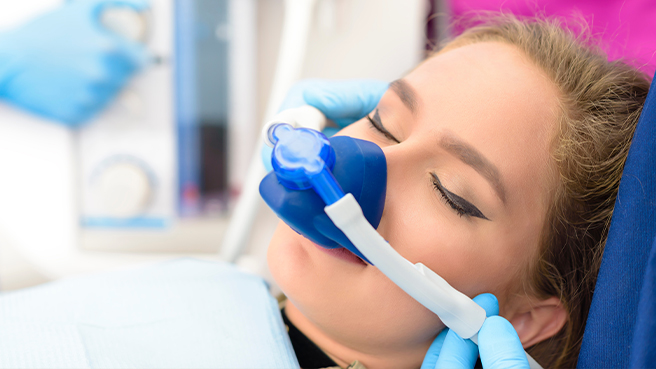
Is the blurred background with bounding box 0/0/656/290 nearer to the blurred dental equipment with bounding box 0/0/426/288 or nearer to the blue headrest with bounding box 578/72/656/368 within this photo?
the blurred dental equipment with bounding box 0/0/426/288

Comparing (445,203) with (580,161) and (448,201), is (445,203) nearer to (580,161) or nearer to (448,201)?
(448,201)

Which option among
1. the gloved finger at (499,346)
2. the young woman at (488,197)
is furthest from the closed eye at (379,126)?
the gloved finger at (499,346)

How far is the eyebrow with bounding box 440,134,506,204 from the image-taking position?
72 centimetres

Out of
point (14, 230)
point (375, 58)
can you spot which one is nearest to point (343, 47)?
point (375, 58)

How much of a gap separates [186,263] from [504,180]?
0.85 meters

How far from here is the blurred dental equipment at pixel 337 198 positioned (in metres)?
0.57

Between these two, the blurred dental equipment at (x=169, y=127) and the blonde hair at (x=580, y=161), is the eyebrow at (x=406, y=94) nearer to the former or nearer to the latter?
the blonde hair at (x=580, y=161)

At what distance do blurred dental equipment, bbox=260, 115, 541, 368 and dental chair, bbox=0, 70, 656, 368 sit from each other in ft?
0.72

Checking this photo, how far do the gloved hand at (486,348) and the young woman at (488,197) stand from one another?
31mm

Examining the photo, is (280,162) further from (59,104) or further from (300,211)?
(59,104)

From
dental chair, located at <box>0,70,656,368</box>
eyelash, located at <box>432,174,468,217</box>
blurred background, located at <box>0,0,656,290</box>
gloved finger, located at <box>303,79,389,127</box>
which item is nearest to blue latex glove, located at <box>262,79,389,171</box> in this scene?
gloved finger, located at <box>303,79,389,127</box>

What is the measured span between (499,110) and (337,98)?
446 mm

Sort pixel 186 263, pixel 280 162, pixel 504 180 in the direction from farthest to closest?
1. pixel 186 263
2. pixel 504 180
3. pixel 280 162

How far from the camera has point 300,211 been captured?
610 mm
